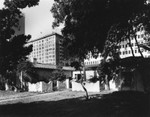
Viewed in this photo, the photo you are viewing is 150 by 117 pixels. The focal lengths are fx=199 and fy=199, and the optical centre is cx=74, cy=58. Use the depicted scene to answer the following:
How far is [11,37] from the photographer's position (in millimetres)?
14141

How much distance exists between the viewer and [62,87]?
3338 cm

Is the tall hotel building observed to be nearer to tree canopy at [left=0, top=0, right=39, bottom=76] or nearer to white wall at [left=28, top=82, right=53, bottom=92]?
white wall at [left=28, top=82, right=53, bottom=92]

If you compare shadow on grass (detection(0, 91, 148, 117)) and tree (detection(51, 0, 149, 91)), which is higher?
tree (detection(51, 0, 149, 91))

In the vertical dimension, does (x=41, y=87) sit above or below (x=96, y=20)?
below

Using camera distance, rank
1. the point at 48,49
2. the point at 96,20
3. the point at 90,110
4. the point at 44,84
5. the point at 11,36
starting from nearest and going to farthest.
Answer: the point at 96,20 → the point at 90,110 → the point at 11,36 → the point at 44,84 → the point at 48,49

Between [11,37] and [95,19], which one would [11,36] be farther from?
[95,19]

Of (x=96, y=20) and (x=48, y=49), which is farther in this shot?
(x=48, y=49)

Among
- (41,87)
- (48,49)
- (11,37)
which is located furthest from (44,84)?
(48,49)

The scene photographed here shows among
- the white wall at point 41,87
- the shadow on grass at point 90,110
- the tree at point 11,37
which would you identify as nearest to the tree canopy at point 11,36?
the tree at point 11,37

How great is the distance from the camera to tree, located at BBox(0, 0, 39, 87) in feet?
42.3

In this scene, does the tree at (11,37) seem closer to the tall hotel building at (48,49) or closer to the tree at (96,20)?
the tree at (96,20)

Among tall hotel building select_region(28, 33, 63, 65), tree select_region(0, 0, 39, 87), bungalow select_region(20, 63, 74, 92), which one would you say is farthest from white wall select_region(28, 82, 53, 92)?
tall hotel building select_region(28, 33, 63, 65)

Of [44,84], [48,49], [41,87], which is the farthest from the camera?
[48,49]

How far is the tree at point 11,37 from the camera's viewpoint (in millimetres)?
12898
